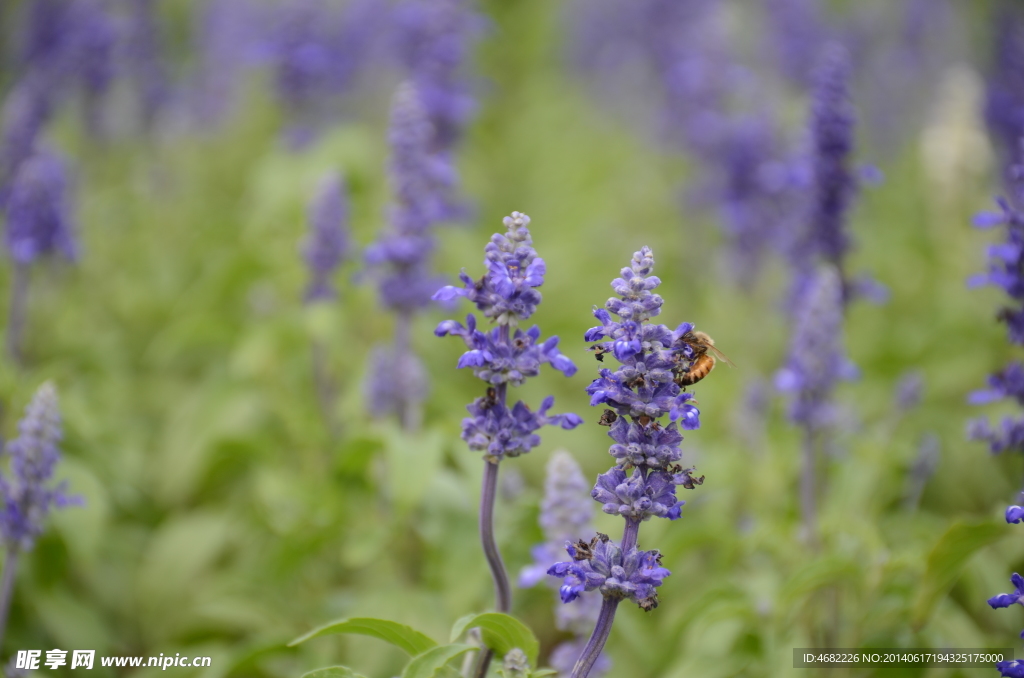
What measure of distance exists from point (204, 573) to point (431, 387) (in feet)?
6.23

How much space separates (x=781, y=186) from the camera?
6543 mm

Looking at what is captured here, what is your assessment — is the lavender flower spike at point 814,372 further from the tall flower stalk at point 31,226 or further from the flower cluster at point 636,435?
the tall flower stalk at point 31,226

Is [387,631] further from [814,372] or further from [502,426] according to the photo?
[814,372]

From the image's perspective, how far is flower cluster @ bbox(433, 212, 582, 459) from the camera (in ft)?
8.54

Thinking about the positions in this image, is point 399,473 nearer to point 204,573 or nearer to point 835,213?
point 204,573

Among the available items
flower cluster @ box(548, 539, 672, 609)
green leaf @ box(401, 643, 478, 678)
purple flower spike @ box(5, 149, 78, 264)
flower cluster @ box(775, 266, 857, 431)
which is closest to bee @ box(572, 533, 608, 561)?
flower cluster @ box(548, 539, 672, 609)

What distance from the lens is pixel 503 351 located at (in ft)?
8.84

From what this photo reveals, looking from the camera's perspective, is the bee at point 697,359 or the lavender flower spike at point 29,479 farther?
the lavender flower spike at point 29,479

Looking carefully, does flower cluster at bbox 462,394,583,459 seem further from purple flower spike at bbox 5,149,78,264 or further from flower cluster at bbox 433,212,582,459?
purple flower spike at bbox 5,149,78,264

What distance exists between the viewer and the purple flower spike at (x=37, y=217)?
5.30m

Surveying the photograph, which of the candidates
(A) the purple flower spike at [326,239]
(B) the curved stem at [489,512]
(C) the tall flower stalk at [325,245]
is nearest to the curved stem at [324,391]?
(C) the tall flower stalk at [325,245]

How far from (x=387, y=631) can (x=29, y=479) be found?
167cm

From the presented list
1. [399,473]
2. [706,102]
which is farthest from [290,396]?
[706,102]

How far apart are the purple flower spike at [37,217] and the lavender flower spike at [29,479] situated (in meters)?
2.30
